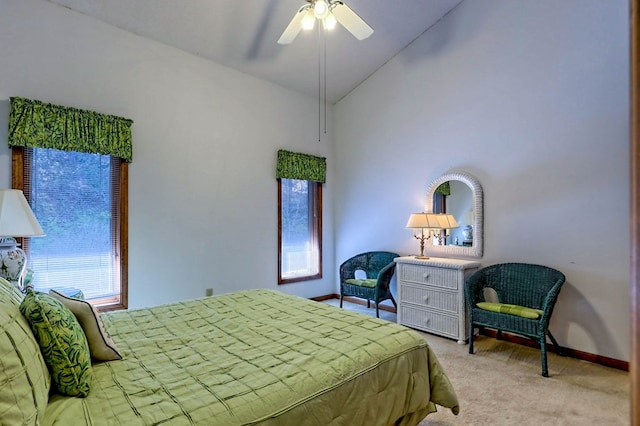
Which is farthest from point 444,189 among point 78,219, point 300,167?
point 78,219

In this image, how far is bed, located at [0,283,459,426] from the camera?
1220 millimetres

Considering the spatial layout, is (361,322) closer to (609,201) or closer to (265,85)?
(609,201)

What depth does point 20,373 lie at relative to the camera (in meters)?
1.09

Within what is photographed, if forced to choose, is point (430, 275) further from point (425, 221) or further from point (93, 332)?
point (93, 332)

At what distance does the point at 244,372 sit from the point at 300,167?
3631mm

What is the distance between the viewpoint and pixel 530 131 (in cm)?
350

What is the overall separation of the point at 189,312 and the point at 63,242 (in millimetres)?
1717

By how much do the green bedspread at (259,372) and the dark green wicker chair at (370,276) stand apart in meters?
1.88

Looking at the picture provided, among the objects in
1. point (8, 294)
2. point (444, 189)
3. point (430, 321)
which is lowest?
point (430, 321)

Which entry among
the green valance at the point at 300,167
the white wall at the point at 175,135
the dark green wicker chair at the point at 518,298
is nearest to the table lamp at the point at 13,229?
the white wall at the point at 175,135

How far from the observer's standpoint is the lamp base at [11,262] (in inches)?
96.0

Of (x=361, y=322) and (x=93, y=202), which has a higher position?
(x=93, y=202)

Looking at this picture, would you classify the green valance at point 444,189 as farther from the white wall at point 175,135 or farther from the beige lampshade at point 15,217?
the beige lampshade at point 15,217

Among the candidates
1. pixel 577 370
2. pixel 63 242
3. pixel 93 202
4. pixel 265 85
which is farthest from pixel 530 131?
pixel 63 242
